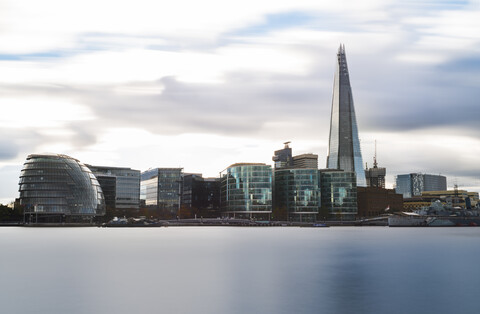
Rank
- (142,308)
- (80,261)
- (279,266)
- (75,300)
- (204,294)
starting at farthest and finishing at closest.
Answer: (80,261) → (279,266) → (204,294) → (75,300) → (142,308)

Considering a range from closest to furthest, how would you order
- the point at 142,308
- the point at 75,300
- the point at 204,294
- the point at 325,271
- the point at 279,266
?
the point at 142,308 < the point at 75,300 < the point at 204,294 < the point at 325,271 < the point at 279,266

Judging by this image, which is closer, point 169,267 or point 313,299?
point 313,299

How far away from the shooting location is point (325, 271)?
5034cm

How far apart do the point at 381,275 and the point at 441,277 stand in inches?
204

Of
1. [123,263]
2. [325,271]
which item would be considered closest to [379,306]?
[325,271]

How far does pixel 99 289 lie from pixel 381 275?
982 inches

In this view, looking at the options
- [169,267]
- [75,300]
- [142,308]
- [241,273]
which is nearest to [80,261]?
[169,267]

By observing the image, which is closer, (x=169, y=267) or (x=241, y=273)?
(x=241, y=273)

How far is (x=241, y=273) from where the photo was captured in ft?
160

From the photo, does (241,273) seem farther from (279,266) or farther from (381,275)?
(381,275)

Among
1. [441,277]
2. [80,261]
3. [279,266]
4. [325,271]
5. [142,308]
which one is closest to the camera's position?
[142,308]

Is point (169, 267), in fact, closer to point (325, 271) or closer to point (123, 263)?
point (123, 263)

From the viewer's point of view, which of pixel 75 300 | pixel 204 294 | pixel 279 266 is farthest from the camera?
pixel 279 266

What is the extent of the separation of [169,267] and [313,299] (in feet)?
71.9
